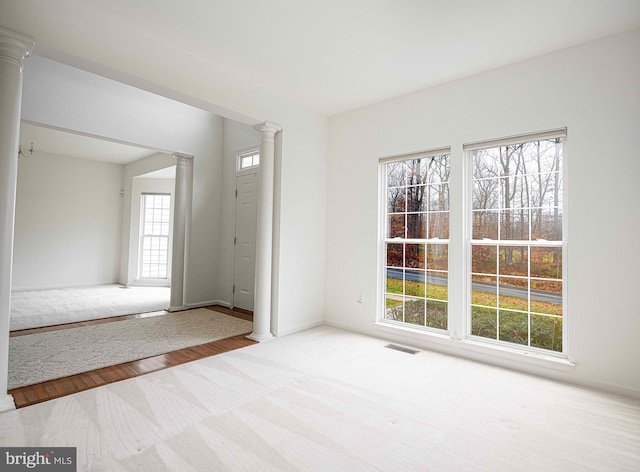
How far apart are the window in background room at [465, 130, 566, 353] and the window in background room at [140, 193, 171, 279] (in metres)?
6.97

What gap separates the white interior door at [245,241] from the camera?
530cm

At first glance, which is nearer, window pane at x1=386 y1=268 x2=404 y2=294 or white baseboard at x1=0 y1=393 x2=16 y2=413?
white baseboard at x1=0 y1=393 x2=16 y2=413

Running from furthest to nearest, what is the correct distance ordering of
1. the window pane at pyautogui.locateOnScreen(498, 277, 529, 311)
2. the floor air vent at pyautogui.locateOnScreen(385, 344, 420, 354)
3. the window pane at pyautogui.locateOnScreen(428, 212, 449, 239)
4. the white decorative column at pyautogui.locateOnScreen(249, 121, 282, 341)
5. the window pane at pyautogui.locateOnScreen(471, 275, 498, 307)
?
the white decorative column at pyautogui.locateOnScreen(249, 121, 282, 341), the window pane at pyautogui.locateOnScreen(428, 212, 449, 239), the floor air vent at pyautogui.locateOnScreen(385, 344, 420, 354), the window pane at pyautogui.locateOnScreen(471, 275, 498, 307), the window pane at pyautogui.locateOnScreen(498, 277, 529, 311)

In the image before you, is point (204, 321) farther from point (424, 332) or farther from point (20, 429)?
point (424, 332)

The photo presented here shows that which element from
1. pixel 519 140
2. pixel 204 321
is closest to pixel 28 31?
pixel 204 321

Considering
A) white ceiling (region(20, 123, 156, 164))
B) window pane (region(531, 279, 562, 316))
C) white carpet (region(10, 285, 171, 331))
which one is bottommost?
white carpet (region(10, 285, 171, 331))

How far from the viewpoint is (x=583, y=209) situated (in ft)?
9.15

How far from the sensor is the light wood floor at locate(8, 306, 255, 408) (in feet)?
7.93

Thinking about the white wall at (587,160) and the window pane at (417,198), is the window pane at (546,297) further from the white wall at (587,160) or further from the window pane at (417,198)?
the window pane at (417,198)

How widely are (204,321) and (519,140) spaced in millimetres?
4364

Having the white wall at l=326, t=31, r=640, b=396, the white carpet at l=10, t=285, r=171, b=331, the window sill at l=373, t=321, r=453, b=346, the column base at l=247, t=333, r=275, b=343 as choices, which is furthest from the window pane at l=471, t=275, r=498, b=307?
the white carpet at l=10, t=285, r=171, b=331

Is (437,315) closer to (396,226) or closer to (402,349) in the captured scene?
(402,349)

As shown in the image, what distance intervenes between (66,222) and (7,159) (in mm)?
6260

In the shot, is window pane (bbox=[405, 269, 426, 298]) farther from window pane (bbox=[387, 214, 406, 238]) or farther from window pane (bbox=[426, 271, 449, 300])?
window pane (bbox=[387, 214, 406, 238])
